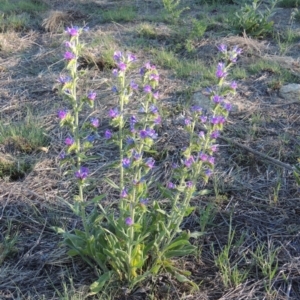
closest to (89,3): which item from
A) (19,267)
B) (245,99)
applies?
(245,99)

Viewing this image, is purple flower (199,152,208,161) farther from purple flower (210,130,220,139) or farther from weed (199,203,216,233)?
weed (199,203,216,233)

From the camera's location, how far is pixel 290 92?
3.96m

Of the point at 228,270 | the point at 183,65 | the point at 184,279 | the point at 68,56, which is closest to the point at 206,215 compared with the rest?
the point at 228,270

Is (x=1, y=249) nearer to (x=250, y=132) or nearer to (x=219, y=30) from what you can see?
(x=250, y=132)

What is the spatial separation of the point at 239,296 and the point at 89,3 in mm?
4972

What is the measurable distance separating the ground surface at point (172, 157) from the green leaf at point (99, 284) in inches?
2.5

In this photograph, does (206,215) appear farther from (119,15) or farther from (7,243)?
(119,15)

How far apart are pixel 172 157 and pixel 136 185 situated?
3.85ft

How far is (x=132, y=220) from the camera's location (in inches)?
82.5

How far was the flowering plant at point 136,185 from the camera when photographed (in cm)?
204

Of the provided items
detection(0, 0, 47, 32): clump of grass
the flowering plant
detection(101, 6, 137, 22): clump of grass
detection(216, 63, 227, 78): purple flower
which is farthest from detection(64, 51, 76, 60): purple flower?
detection(101, 6, 137, 22): clump of grass

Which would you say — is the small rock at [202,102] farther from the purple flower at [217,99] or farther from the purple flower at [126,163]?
the purple flower at [126,163]

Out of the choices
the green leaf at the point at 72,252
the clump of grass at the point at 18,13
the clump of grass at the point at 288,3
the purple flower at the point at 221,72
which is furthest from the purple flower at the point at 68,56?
the clump of grass at the point at 288,3

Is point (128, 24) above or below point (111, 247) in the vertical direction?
below
